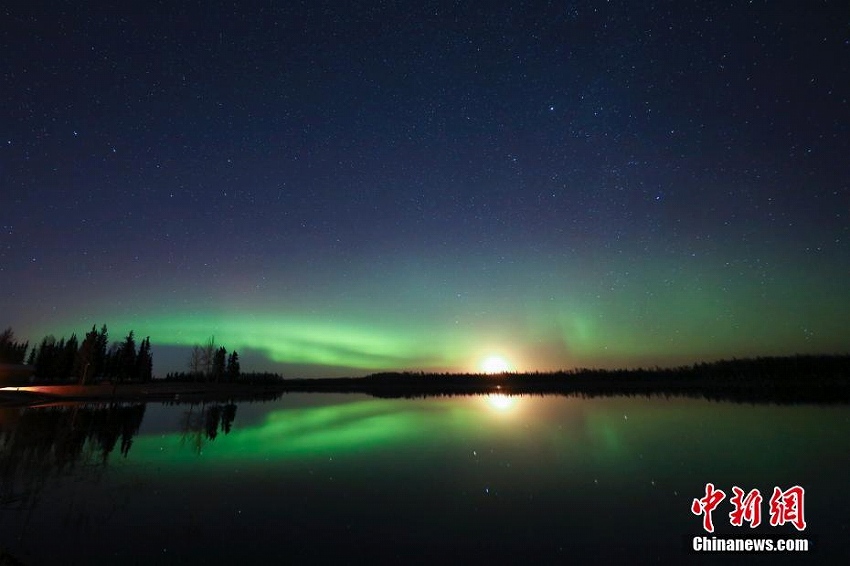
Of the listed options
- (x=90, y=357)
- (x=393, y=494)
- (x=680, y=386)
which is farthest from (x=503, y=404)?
(x=680, y=386)

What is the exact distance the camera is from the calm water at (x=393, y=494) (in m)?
9.88

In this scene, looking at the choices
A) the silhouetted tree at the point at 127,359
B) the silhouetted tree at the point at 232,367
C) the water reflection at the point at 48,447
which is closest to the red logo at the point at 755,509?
the water reflection at the point at 48,447

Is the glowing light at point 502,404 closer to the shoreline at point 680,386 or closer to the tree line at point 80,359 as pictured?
the shoreline at point 680,386

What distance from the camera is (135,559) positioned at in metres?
9.01

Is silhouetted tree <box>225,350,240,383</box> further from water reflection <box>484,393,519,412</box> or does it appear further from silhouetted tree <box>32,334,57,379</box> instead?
water reflection <box>484,393,519,412</box>

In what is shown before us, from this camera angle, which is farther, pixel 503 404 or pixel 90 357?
pixel 90 357

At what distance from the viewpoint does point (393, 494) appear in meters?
14.6

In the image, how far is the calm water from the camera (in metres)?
9.88

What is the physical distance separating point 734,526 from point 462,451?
1297 centimetres

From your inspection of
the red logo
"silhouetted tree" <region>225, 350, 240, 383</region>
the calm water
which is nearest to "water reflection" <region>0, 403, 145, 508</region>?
the calm water

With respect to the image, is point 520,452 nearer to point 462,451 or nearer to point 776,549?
point 462,451

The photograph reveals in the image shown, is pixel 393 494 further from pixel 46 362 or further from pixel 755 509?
pixel 46 362

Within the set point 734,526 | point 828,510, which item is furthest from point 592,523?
point 828,510

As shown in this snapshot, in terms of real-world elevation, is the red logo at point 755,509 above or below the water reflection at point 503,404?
above
